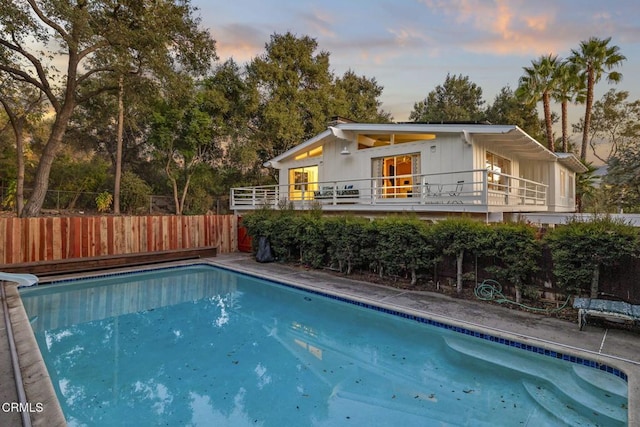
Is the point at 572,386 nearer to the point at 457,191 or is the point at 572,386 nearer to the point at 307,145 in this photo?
the point at 457,191

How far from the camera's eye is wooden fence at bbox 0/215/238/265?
9.38 metres

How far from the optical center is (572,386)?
3910 millimetres

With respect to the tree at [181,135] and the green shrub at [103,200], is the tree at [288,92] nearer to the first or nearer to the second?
the tree at [181,135]

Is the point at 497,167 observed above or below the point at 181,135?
below

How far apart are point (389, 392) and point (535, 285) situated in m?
4.29

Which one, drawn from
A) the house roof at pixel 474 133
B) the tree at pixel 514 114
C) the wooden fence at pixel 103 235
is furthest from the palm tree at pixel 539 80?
the wooden fence at pixel 103 235

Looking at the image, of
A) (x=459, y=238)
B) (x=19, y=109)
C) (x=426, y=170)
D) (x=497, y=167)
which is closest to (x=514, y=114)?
(x=497, y=167)

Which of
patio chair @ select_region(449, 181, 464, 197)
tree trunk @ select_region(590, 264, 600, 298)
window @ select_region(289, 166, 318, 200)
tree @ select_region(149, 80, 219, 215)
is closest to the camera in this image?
tree trunk @ select_region(590, 264, 600, 298)

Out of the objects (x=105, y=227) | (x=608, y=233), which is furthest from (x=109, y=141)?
(x=608, y=233)

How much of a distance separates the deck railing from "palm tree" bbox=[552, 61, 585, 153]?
10.6m

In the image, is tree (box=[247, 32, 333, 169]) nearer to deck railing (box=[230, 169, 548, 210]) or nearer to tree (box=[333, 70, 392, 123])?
tree (box=[333, 70, 392, 123])

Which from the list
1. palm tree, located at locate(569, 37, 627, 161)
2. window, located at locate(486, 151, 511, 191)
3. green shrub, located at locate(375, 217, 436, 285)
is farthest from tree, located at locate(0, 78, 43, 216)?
palm tree, located at locate(569, 37, 627, 161)

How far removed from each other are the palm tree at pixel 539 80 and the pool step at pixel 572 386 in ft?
69.8

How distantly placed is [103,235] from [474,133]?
1228cm
